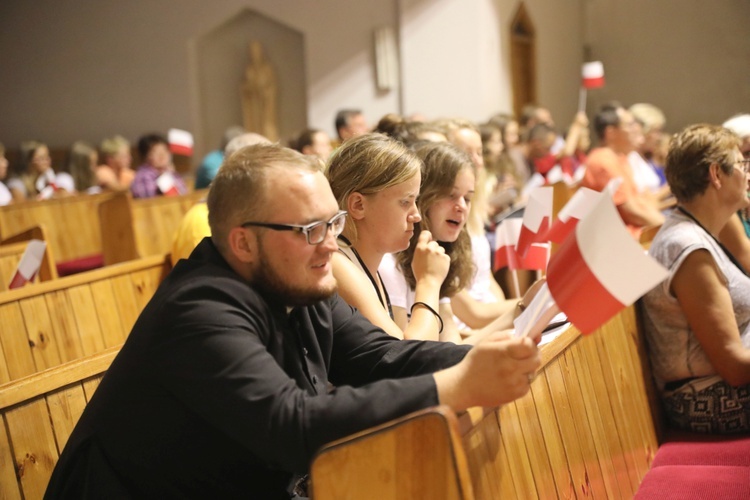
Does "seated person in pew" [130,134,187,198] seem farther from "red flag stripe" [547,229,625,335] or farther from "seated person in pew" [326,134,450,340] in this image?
"red flag stripe" [547,229,625,335]

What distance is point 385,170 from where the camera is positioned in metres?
2.46

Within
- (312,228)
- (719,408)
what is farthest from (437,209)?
(312,228)

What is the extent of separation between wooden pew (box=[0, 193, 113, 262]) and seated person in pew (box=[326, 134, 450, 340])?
14.5 ft

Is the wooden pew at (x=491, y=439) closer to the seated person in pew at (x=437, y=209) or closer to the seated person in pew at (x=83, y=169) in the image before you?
the seated person in pew at (x=437, y=209)

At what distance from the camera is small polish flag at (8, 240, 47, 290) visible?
3.38 m

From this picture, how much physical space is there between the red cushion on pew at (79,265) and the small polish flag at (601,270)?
5.42 meters

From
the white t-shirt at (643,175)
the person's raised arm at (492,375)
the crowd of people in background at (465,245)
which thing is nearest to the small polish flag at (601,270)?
the person's raised arm at (492,375)

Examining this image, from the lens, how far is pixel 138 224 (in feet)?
21.0

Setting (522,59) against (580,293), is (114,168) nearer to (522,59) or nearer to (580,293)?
(522,59)

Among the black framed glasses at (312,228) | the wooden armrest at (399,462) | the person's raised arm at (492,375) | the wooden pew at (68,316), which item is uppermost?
the black framed glasses at (312,228)

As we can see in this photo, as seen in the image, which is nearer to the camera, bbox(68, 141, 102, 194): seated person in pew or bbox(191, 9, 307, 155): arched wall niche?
bbox(68, 141, 102, 194): seated person in pew

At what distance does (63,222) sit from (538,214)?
486 centimetres

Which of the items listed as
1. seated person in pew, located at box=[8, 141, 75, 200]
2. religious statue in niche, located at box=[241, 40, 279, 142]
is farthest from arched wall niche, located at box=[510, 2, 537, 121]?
seated person in pew, located at box=[8, 141, 75, 200]

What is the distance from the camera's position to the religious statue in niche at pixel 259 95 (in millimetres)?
12492
